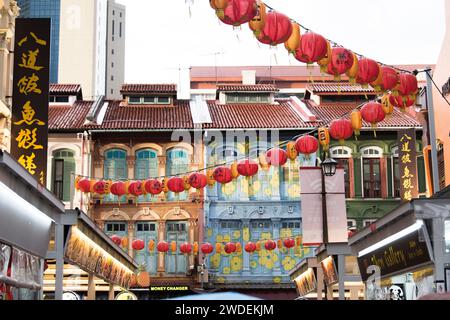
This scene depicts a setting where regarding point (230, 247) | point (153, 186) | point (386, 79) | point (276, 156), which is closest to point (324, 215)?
point (276, 156)

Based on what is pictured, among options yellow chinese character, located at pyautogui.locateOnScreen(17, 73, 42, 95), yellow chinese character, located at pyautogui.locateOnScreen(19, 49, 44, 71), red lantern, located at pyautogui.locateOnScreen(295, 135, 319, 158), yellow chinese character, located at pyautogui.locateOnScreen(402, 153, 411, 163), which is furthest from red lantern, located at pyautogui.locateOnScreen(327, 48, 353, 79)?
yellow chinese character, located at pyautogui.locateOnScreen(402, 153, 411, 163)

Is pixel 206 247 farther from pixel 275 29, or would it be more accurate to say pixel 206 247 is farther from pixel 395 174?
pixel 275 29

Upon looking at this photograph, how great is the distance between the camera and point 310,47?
11.4 metres

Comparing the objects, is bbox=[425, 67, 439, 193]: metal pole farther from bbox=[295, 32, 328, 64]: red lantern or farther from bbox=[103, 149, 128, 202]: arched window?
bbox=[103, 149, 128, 202]: arched window

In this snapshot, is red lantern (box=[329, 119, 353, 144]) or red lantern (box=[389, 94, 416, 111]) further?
red lantern (box=[329, 119, 353, 144])

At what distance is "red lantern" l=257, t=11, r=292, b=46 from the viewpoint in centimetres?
1068

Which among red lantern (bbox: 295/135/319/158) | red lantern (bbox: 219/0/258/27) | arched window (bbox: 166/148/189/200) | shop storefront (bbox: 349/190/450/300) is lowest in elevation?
shop storefront (bbox: 349/190/450/300)

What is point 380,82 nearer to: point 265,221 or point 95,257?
point 95,257

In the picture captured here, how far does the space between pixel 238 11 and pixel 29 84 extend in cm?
984

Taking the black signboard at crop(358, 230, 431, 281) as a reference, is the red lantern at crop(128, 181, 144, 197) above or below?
above

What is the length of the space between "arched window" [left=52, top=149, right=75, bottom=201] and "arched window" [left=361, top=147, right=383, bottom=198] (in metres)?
13.4

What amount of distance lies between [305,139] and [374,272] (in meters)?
3.62

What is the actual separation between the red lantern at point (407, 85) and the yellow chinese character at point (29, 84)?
9.22m

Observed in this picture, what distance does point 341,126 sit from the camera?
16.1m
